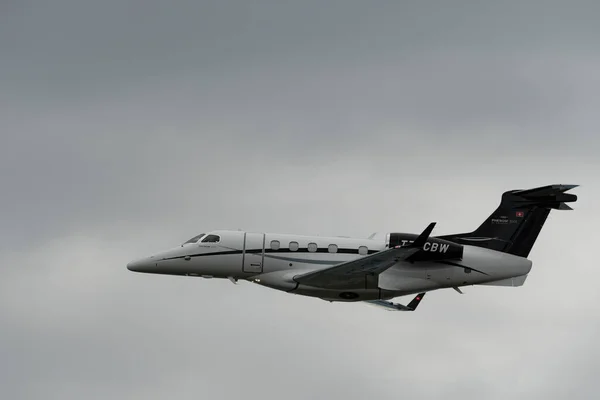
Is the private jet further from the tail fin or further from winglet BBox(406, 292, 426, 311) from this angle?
winglet BBox(406, 292, 426, 311)

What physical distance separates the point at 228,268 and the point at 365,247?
6143 millimetres

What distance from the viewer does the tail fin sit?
4459 centimetres

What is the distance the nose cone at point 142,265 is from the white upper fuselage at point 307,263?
996 mm

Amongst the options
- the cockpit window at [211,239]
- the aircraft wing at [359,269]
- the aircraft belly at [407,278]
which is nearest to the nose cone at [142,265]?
the cockpit window at [211,239]

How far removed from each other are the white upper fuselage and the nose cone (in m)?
1.00

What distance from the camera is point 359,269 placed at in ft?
135

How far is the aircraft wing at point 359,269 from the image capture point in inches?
1574

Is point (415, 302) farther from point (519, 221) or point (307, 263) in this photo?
point (307, 263)

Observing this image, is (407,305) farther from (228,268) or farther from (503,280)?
(228,268)

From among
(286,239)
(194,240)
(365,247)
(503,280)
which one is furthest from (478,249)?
(194,240)

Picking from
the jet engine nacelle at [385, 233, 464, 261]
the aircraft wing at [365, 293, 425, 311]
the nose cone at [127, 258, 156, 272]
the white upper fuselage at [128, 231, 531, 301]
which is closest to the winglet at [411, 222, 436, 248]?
the jet engine nacelle at [385, 233, 464, 261]

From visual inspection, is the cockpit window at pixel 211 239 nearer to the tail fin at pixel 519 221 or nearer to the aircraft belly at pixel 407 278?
A: the aircraft belly at pixel 407 278

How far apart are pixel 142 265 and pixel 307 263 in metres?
7.63

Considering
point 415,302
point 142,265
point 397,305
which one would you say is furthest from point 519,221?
point 142,265
